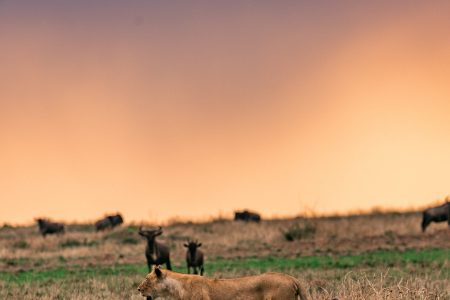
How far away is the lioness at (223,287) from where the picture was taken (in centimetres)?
1455

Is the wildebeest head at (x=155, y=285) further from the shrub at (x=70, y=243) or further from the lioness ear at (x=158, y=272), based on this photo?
the shrub at (x=70, y=243)

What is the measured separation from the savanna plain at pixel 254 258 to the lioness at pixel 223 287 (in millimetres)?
1974

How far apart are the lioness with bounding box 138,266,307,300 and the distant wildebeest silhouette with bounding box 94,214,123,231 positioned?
46427 millimetres

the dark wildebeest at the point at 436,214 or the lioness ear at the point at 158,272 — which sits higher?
the dark wildebeest at the point at 436,214

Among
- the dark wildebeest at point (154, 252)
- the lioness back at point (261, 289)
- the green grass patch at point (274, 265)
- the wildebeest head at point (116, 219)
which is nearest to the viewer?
the lioness back at point (261, 289)

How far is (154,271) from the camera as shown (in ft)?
49.7

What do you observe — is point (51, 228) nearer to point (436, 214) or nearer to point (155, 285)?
point (436, 214)

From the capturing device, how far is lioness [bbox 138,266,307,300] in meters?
14.5

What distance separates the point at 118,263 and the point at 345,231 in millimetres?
17221

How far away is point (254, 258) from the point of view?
121 feet

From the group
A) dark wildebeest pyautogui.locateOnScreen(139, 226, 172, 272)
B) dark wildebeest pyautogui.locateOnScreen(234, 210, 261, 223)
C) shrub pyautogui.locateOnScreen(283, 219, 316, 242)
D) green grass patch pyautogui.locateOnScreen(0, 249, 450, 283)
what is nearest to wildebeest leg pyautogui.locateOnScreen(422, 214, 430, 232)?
shrub pyautogui.locateOnScreen(283, 219, 316, 242)

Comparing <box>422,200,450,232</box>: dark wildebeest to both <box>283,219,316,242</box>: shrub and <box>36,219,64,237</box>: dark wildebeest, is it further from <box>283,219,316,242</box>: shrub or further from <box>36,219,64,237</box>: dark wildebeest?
<box>36,219,64,237</box>: dark wildebeest

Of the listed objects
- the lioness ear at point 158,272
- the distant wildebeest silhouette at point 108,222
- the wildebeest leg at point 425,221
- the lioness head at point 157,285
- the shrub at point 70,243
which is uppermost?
the distant wildebeest silhouette at point 108,222

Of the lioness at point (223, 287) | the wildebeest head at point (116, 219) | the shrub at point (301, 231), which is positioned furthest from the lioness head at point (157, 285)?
the wildebeest head at point (116, 219)
